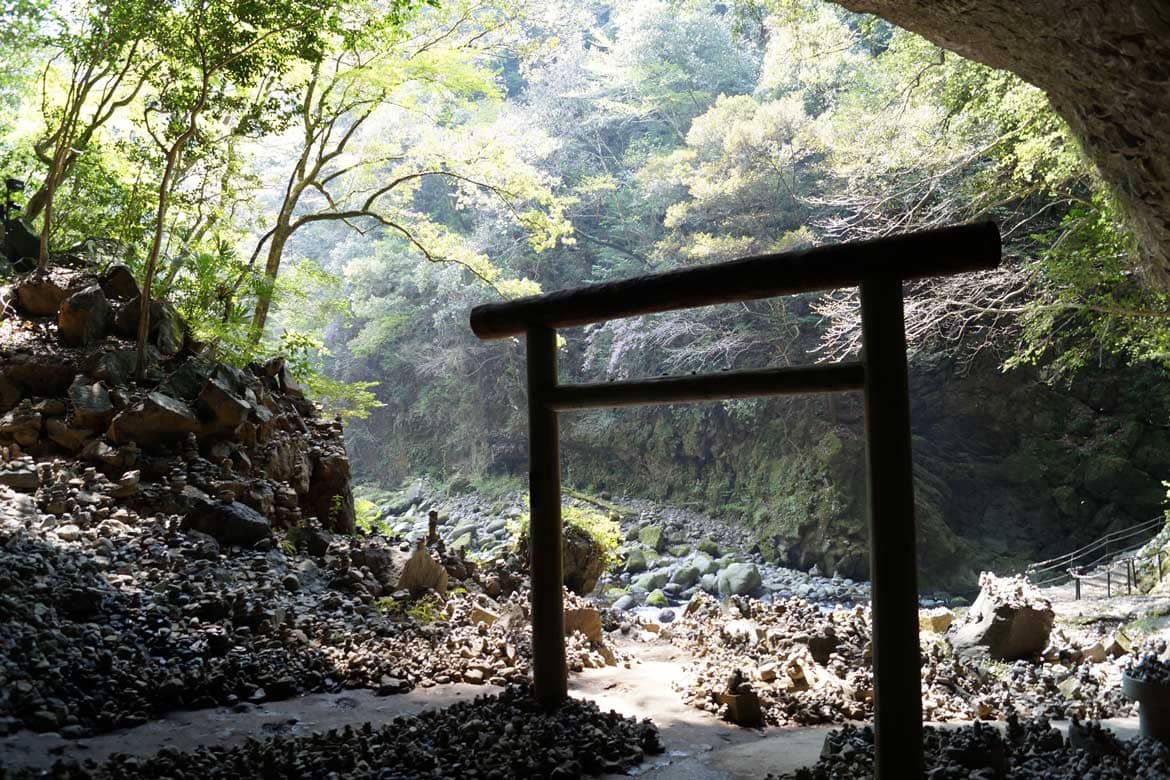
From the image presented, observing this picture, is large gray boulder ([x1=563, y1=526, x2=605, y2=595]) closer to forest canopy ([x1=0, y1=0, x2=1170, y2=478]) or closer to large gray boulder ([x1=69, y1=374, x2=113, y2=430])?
forest canopy ([x1=0, y1=0, x2=1170, y2=478])

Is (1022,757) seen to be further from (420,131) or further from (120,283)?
(420,131)

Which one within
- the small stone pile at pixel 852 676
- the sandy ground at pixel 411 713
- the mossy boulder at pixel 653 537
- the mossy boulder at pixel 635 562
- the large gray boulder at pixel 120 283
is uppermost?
the large gray boulder at pixel 120 283

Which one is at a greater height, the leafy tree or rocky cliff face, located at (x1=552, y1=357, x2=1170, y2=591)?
the leafy tree

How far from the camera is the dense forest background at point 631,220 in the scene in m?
7.55

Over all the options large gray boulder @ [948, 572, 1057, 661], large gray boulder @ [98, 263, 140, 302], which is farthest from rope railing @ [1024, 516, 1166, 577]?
large gray boulder @ [98, 263, 140, 302]

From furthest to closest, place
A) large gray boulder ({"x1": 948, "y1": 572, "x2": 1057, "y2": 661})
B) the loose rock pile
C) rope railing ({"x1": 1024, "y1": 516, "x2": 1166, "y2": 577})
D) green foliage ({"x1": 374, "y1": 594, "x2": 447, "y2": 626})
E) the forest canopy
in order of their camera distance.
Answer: rope railing ({"x1": 1024, "y1": 516, "x2": 1166, "y2": 577}) < the forest canopy < green foliage ({"x1": 374, "y1": 594, "x2": 447, "y2": 626}) < large gray boulder ({"x1": 948, "y1": 572, "x2": 1057, "y2": 661}) < the loose rock pile

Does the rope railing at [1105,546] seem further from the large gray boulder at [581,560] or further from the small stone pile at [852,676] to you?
the large gray boulder at [581,560]

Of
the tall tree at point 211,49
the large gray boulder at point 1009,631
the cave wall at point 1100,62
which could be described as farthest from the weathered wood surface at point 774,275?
the tall tree at point 211,49

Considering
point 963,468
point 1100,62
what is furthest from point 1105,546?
point 1100,62

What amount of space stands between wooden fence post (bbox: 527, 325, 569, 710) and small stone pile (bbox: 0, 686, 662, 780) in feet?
0.67

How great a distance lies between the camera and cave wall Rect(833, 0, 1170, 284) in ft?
10.3

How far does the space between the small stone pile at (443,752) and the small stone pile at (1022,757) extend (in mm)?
712

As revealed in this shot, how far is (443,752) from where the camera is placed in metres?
2.98

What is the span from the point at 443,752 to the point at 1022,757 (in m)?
2.11
